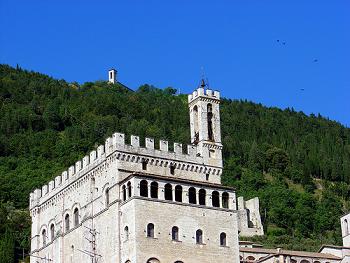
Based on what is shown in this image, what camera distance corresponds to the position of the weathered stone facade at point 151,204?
57469 millimetres

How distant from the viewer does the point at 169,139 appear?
164500 mm

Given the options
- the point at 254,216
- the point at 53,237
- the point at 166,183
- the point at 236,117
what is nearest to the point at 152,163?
the point at 166,183

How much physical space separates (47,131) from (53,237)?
98.9 m

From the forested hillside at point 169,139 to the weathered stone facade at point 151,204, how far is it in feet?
197

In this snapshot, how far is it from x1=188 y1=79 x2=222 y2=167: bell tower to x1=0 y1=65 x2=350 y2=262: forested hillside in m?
60.6

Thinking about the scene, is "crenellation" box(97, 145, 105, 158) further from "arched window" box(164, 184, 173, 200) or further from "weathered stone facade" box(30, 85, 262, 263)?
"arched window" box(164, 184, 173, 200)

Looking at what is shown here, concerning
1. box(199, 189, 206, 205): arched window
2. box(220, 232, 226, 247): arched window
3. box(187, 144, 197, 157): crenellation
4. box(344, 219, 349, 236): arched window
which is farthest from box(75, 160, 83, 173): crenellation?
box(344, 219, 349, 236): arched window

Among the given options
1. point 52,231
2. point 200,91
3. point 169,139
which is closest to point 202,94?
point 200,91

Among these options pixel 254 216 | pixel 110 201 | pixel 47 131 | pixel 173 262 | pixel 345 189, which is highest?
pixel 47 131

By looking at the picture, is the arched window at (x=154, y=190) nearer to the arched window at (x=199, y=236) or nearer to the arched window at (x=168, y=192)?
the arched window at (x=168, y=192)

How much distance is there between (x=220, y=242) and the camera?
59969mm

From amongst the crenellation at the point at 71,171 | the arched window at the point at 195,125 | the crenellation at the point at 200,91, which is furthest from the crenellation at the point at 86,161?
the crenellation at the point at 200,91

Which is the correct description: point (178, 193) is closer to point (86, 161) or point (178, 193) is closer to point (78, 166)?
point (86, 161)

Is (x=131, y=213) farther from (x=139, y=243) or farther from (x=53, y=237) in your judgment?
(x=53, y=237)
